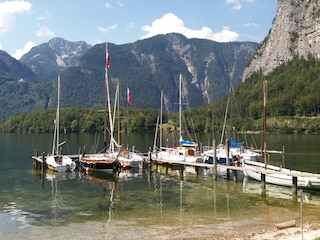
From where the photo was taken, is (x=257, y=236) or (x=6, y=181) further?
(x=6, y=181)

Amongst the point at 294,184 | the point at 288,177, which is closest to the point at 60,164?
the point at 288,177

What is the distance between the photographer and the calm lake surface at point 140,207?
30547 mm

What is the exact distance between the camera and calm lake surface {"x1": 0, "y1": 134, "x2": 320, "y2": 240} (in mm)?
30547

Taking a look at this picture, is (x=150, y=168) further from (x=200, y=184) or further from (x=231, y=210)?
(x=231, y=210)

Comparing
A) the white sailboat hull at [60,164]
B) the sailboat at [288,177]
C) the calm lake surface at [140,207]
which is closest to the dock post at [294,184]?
the sailboat at [288,177]

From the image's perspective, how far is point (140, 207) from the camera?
127 feet

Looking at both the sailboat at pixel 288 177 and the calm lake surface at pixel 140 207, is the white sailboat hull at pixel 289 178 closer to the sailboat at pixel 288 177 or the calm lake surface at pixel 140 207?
the sailboat at pixel 288 177

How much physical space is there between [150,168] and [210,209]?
3013cm

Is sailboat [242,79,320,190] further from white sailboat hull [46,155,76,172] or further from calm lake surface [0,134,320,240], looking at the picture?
white sailboat hull [46,155,76,172]

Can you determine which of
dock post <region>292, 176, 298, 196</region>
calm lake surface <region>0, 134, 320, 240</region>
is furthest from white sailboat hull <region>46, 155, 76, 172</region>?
dock post <region>292, 176, 298, 196</region>

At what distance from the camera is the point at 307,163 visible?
7044 centimetres

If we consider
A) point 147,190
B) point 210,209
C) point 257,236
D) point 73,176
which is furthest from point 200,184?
point 257,236

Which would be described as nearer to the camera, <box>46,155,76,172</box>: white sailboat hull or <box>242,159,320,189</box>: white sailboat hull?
<box>242,159,320,189</box>: white sailboat hull

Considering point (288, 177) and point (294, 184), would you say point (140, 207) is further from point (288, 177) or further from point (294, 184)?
point (288, 177)
